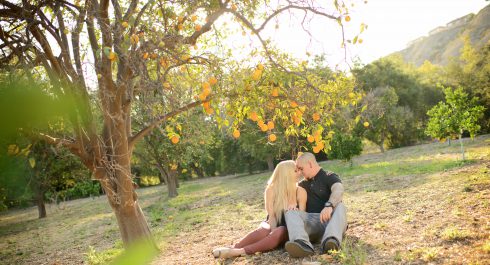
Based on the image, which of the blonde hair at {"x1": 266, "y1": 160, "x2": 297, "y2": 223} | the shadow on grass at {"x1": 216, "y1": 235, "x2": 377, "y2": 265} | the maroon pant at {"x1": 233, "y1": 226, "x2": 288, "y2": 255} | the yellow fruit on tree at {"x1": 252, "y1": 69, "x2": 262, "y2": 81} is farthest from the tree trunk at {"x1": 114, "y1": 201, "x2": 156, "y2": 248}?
the yellow fruit on tree at {"x1": 252, "y1": 69, "x2": 262, "y2": 81}

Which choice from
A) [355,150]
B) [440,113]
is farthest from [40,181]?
[440,113]

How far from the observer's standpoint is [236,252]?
576 cm

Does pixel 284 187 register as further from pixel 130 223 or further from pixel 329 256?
pixel 130 223

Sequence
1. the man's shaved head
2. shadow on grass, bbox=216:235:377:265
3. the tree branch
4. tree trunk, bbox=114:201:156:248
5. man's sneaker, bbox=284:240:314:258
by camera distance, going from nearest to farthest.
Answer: shadow on grass, bbox=216:235:377:265
man's sneaker, bbox=284:240:314:258
the tree branch
the man's shaved head
tree trunk, bbox=114:201:156:248

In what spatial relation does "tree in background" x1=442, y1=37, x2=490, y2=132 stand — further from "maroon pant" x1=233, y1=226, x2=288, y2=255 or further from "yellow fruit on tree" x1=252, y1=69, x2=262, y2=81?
"yellow fruit on tree" x1=252, y1=69, x2=262, y2=81

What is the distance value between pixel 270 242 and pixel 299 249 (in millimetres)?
746

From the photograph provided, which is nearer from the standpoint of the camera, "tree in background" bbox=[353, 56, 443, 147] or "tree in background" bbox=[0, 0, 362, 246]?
"tree in background" bbox=[0, 0, 362, 246]

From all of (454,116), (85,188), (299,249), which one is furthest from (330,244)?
(85,188)

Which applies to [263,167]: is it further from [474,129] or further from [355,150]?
[474,129]

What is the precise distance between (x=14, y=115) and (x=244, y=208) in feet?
35.8

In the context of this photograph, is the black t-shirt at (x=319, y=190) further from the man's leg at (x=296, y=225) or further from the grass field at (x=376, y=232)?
the grass field at (x=376, y=232)

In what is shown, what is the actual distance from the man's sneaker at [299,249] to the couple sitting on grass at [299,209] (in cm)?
10

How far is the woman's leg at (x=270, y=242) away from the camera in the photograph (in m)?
5.72

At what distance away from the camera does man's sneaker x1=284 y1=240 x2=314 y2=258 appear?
16.6 ft
